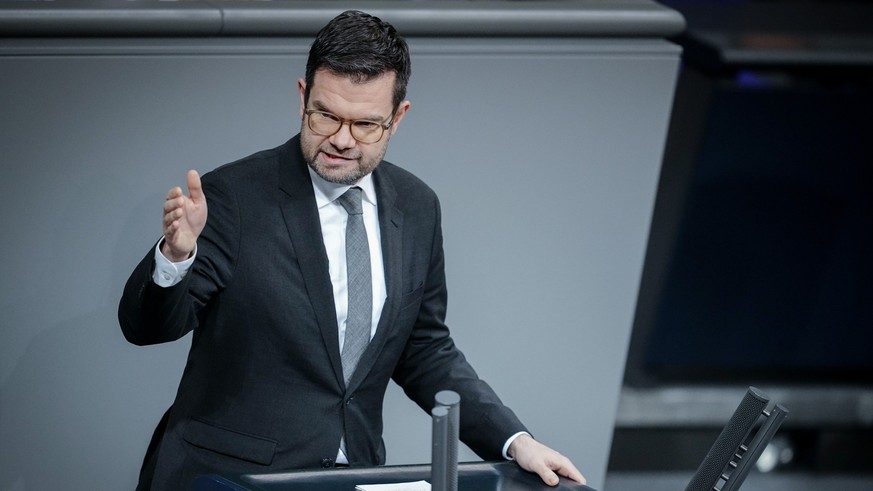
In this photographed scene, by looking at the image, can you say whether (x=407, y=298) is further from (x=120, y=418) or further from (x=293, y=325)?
(x=120, y=418)

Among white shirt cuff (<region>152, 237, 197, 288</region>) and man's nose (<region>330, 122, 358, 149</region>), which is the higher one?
man's nose (<region>330, 122, 358, 149</region>)

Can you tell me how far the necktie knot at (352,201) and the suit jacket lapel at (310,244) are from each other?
6 cm

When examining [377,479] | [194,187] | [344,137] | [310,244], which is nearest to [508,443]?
[377,479]

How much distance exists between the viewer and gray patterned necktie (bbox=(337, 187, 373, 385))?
7.28 feet

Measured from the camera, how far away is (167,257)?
75.0 inches

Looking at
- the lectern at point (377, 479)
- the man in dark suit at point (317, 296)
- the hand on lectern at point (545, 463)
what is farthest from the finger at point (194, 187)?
the hand on lectern at point (545, 463)

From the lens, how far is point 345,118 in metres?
2.04

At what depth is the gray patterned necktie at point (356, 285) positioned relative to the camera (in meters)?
2.22

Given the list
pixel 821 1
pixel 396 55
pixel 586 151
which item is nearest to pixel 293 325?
pixel 396 55

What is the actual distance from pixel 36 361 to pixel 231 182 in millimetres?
695

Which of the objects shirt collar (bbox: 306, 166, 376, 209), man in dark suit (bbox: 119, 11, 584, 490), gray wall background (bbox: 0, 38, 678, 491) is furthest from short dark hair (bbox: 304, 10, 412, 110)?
gray wall background (bbox: 0, 38, 678, 491)

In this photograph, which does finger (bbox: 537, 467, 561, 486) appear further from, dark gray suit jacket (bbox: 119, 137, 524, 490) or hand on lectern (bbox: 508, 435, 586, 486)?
dark gray suit jacket (bbox: 119, 137, 524, 490)

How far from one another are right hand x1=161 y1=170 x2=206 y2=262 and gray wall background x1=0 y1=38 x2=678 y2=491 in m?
0.64

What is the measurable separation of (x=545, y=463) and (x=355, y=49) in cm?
75
